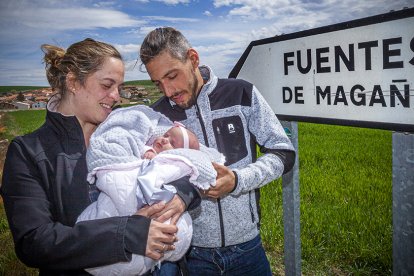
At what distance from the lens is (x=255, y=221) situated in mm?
1806

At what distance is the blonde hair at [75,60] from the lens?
159 centimetres

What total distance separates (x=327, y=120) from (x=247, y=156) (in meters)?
0.48

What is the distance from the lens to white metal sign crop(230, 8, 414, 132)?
4.08ft

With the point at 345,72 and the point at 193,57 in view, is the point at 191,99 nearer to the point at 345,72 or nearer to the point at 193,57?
the point at 193,57

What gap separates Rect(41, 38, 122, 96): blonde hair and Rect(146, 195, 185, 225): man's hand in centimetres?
81

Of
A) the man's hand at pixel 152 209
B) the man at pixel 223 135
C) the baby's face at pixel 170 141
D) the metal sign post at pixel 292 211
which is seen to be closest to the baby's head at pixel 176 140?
the baby's face at pixel 170 141

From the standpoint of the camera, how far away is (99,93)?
1.63m

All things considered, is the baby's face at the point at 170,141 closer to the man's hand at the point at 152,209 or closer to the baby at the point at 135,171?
the baby at the point at 135,171

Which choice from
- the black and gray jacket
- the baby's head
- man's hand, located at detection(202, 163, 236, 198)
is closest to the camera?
man's hand, located at detection(202, 163, 236, 198)

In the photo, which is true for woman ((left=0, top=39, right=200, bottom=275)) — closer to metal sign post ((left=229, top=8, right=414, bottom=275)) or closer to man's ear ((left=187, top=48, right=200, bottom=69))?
man's ear ((left=187, top=48, right=200, bottom=69))

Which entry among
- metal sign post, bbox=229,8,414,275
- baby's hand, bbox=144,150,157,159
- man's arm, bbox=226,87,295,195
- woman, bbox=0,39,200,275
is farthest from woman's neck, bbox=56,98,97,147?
metal sign post, bbox=229,8,414,275

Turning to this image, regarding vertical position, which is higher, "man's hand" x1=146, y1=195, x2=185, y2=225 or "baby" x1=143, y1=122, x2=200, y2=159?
"baby" x1=143, y1=122, x2=200, y2=159

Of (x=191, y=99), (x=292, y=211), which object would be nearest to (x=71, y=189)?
(x=191, y=99)

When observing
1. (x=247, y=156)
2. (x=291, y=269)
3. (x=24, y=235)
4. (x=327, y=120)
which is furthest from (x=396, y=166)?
(x=24, y=235)
